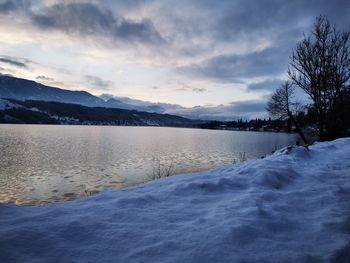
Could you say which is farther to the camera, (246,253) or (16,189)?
(16,189)

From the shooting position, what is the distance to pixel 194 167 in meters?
28.8

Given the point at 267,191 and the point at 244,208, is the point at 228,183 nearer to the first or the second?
the point at 267,191

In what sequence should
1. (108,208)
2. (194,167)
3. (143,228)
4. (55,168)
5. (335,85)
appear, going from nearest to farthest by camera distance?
(143,228), (108,208), (335,85), (55,168), (194,167)

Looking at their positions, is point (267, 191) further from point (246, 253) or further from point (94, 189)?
point (94, 189)

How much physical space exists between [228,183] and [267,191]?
102 centimetres

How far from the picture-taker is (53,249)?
334 cm

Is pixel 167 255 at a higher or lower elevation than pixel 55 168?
higher

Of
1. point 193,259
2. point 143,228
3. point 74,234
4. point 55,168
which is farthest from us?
point 55,168

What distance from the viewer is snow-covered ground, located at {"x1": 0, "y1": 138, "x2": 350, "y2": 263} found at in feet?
10.9

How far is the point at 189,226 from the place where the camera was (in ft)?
13.7

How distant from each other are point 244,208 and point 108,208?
2512mm

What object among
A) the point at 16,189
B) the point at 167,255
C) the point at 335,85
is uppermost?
the point at 335,85

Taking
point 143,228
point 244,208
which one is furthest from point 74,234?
point 244,208

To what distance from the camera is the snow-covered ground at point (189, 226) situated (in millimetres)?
3320
